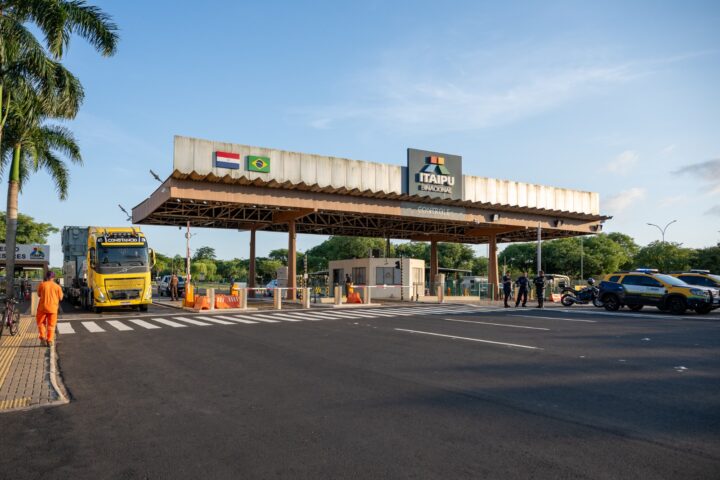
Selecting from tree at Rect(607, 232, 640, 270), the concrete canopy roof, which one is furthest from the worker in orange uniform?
tree at Rect(607, 232, 640, 270)

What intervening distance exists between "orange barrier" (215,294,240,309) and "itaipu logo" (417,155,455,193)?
1468 centimetres

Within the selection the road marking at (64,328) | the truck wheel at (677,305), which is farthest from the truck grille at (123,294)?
the truck wheel at (677,305)

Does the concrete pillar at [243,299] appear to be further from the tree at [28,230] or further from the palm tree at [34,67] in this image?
the tree at [28,230]

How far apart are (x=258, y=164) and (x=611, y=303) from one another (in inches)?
781

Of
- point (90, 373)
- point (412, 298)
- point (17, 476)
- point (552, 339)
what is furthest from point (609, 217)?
point (17, 476)

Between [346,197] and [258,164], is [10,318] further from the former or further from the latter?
[346,197]

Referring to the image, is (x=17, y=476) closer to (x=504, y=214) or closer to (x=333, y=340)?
(x=333, y=340)

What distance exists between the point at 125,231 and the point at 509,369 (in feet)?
68.2

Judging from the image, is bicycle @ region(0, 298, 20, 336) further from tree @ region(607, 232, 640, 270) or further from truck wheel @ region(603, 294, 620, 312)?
tree @ region(607, 232, 640, 270)

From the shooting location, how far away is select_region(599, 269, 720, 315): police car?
22016mm

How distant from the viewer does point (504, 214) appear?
132 ft

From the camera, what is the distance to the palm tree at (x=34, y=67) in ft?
57.9

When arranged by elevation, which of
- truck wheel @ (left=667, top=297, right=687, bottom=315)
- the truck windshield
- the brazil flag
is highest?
the brazil flag

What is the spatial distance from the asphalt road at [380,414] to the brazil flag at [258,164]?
58.7 ft
